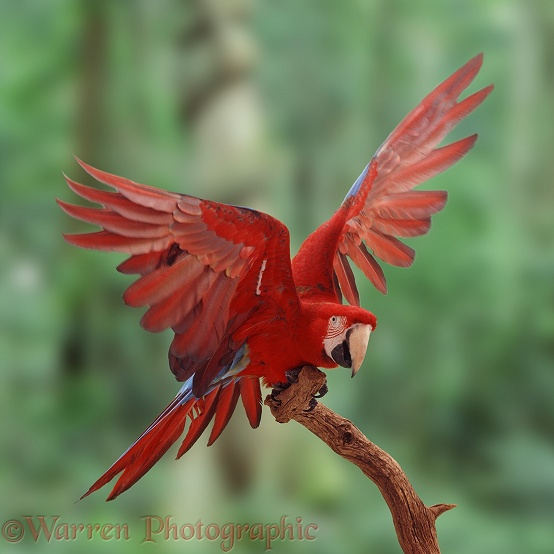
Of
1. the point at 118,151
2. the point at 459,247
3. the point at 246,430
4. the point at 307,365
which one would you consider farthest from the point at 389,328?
the point at 307,365

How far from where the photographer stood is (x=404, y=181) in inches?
45.7

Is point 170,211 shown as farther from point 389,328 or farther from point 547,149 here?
point 547,149

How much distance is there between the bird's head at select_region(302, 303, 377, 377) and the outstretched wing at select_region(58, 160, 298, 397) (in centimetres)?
6

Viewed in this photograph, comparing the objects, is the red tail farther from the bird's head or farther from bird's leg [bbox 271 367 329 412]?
the bird's head

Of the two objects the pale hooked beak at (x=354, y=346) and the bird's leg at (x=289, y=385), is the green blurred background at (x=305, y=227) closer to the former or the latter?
the bird's leg at (x=289, y=385)

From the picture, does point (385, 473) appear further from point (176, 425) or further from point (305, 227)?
point (305, 227)

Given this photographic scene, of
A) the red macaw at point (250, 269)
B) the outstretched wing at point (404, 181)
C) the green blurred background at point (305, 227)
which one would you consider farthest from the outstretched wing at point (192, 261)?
the green blurred background at point (305, 227)

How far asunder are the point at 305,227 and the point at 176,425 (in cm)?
119

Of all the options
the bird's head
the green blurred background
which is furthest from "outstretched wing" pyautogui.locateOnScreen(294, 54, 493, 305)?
the green blurred background

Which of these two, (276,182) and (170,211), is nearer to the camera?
(170,211)

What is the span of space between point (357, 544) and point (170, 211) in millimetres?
1445

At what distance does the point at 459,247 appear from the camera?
A: 7.04ft

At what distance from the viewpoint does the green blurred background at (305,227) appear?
2.07 metres

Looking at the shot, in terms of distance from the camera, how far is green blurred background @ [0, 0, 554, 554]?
6.81 ft
